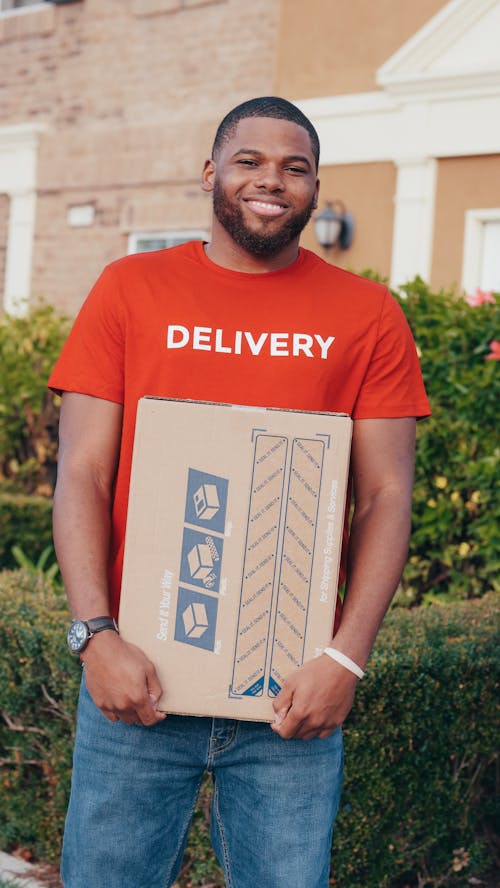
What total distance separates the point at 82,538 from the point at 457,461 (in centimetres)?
323

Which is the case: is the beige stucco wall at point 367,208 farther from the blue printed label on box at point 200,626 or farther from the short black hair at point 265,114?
the blue printed label on box at point 200,626

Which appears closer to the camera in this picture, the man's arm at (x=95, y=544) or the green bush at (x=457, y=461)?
the man's arm at (x=95, y=544)

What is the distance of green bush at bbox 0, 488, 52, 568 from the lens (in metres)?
6.89

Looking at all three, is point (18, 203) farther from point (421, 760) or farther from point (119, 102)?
point (421, 760)

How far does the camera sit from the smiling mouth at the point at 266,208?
7.69 feet

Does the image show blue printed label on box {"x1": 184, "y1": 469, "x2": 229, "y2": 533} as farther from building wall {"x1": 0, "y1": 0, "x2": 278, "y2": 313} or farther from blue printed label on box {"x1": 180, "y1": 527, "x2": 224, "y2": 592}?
building wall {"x1": 0, "y1": 0, "x2": 278, "y2": 313}

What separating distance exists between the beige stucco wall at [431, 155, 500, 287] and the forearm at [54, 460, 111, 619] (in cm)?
668

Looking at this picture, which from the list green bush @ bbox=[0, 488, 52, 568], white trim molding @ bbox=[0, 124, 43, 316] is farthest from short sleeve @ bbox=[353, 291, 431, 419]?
white trim molding @ bbox=[0, 124, 43, 316]

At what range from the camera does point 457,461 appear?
5.24 metres

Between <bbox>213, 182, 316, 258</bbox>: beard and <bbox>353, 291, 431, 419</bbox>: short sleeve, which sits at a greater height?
<bbox>213, 182, 316, 258</bbox>: beard

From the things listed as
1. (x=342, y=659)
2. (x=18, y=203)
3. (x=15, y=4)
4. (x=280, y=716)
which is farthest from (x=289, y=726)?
(x=15, y=4)

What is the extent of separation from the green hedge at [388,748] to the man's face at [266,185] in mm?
1475

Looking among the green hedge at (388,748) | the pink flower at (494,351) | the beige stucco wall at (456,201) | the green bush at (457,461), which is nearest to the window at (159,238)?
the beige stucco wall at (456,201)

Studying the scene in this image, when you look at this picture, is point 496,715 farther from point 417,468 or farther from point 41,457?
point 41,457
